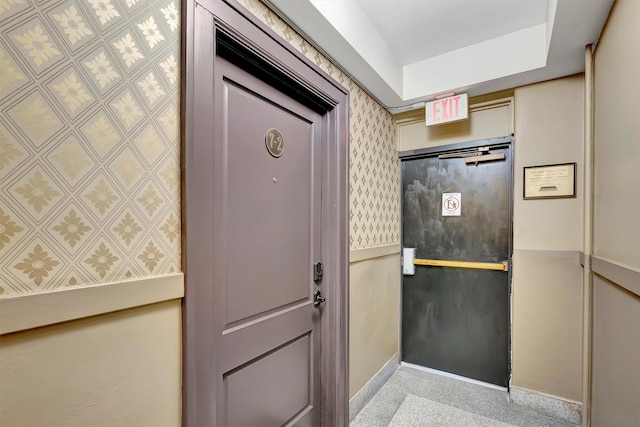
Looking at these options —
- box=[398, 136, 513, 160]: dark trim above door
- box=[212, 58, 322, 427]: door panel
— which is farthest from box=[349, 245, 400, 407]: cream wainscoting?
box=[398, 136, 513, 160]: dark trim above door

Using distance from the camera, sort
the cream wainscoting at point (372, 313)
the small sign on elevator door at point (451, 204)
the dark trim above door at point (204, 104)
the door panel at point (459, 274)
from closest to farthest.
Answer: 1. the dark trim above door at point (204, 104)
2. the cream wainscoting at point (372, 313)
3. the door panel at point (459, 274)
4. the small sign on elevator door at point (451, 204)

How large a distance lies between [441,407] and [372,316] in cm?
79

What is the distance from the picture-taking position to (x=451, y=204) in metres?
2.54

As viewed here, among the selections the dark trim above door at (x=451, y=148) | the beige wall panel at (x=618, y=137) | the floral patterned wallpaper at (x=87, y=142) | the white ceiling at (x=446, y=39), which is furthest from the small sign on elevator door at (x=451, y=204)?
the floral patterned wallpaper at (x=87, y=142)

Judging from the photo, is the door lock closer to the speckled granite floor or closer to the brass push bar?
the speckled granite floor

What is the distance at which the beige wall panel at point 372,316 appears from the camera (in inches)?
80.3

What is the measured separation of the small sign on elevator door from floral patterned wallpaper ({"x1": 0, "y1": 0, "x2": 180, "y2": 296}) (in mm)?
2295

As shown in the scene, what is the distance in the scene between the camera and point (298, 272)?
1634mm

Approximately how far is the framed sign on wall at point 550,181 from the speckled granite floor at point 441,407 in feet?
5.22

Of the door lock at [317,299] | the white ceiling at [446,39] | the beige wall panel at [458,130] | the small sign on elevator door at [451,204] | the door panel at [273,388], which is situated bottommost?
the door panel at [273,388]

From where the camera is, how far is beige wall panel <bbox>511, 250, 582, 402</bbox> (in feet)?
6.49

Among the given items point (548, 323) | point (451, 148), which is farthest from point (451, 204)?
point (548, 323)

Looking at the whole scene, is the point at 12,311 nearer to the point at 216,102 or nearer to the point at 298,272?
the point at 216,102

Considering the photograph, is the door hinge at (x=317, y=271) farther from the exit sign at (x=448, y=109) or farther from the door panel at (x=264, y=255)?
the exit sign at (x=448, y=109)
